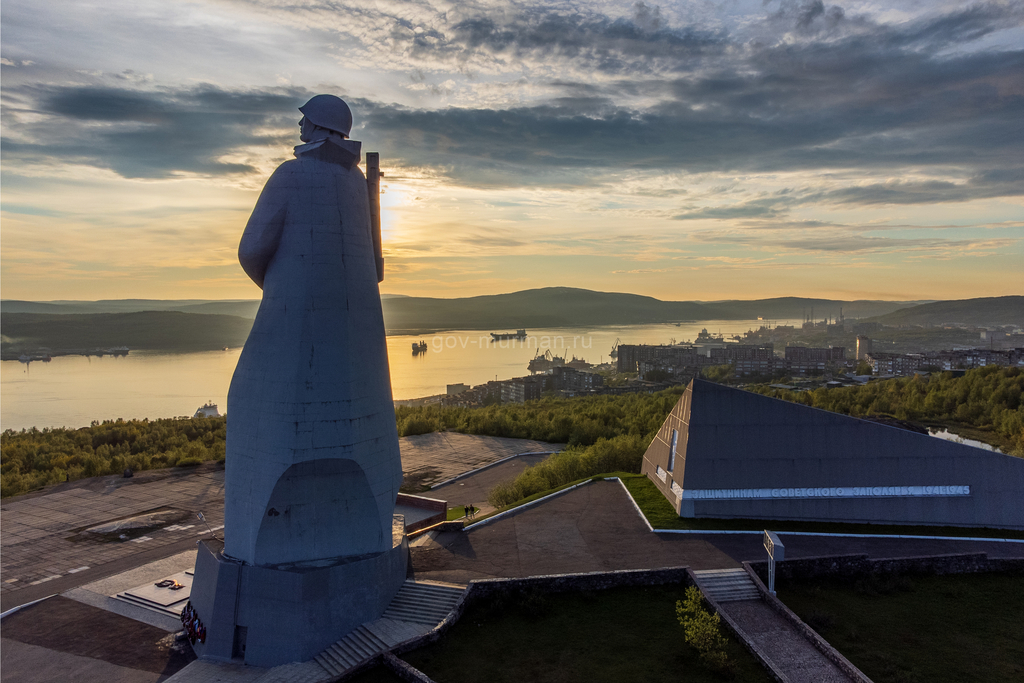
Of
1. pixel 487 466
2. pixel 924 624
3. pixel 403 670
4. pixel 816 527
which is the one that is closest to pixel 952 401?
pixel 816 527

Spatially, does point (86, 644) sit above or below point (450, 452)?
above

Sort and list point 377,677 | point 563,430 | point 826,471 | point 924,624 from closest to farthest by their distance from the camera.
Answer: point 377,677
point 924,624
point 826,471
point 563,430

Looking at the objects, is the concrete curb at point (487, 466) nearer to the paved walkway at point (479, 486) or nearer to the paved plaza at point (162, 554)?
the paved walkway at point (479, 486)

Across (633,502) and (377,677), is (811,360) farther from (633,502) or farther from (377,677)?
(377,677)

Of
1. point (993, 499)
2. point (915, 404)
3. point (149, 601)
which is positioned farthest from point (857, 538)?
point (915, 404)

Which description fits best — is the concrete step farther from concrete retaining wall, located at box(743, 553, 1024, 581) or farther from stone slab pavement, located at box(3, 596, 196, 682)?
concrete retaining wall, located at box(743, 553, 1024, 581)

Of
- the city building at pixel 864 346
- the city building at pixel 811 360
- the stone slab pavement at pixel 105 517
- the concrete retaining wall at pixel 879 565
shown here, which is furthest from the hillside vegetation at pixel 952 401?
the city building at pixel 864 346

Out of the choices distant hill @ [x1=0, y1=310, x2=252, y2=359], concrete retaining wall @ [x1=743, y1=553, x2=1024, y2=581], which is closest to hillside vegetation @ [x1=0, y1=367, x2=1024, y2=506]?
concrete retaining wall @ [x1=743, y1=553, x2=1024, y2=581]
